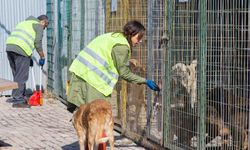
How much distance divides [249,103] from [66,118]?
637 cm

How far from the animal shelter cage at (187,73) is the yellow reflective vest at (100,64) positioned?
88cm

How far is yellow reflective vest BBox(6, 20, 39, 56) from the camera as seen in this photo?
13308 millimetres

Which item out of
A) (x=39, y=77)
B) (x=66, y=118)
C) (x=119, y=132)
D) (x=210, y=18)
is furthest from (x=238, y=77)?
(x=39, y=77)

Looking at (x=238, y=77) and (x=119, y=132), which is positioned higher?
(x=238, y=77)

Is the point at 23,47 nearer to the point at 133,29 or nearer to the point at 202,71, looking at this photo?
the point at 133,29

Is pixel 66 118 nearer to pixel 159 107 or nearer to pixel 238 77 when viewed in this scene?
pixel 159 107

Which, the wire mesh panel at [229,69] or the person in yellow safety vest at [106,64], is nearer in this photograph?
the wire mesh panel at [229,69]

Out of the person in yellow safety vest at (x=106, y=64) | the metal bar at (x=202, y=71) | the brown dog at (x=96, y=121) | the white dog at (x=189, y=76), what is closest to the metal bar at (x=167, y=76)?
the white dog at (x=189, y=76)

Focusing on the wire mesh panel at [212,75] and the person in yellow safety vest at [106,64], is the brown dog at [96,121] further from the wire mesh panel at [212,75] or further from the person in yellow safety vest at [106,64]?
the wire mesh panel at [212,75]

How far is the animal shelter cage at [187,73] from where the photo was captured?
632 centimetres

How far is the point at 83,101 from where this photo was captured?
7242 mm

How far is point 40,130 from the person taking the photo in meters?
10.6

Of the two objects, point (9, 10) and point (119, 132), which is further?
point (9, 10)

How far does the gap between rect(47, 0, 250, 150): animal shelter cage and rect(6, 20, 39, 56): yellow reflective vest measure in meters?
3.16
